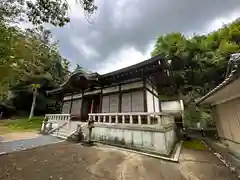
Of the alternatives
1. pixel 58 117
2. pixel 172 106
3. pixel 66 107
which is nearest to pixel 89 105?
pixel 58 117

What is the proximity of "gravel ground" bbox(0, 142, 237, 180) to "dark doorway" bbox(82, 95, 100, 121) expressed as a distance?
6279 millimetres

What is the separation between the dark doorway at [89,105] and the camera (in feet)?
35.8

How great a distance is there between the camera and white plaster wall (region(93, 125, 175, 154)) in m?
4.76

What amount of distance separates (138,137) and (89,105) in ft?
23.3

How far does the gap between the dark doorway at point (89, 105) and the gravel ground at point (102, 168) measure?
6.28 metres

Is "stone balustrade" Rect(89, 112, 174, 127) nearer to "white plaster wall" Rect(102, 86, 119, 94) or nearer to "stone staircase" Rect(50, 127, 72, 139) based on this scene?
"stone staircase" Rect(50, 127, 72, 139)

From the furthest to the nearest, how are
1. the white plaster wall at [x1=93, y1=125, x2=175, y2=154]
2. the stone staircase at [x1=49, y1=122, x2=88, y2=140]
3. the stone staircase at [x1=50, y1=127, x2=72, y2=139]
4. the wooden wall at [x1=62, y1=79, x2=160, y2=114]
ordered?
the stone staircase at [x1=50, y1=127, x2=72, y2=139] < the stone staircase at [x1=49, y1=122, x2=88, y2=140] < the wooden wall at [x1=62, y1=79, x2=160, y2=114] < the white plaster wall at [x1=93, y1=125, x2=175, y2=154]

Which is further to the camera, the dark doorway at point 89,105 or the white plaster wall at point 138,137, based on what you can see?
the dark doorway at point 89,105

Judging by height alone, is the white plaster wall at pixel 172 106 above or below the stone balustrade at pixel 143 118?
above

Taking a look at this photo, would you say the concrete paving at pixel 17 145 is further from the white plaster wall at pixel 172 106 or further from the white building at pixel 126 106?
the white plaster wall at pixel 172 106

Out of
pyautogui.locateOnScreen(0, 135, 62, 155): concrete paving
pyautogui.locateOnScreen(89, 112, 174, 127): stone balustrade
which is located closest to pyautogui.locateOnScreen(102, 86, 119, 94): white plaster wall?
pyautogui.locateOnScreen(89, 112, 174, 127): stone balustrade

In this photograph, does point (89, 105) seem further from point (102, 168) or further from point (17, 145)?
point (102, 168)

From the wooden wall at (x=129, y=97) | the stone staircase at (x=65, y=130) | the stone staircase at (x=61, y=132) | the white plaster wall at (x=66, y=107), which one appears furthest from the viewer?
the white plaster wall at (x=66, y=107)

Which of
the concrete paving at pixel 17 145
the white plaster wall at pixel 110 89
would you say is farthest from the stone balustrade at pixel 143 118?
the concrete paving at pixel 17 145
